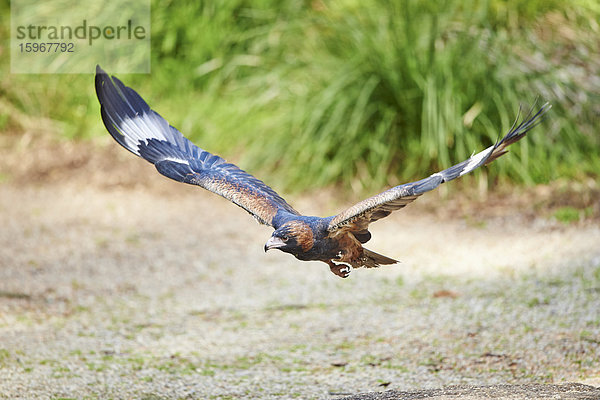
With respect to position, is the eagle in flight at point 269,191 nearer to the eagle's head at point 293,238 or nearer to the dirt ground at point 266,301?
the eagle's head at point 293,238

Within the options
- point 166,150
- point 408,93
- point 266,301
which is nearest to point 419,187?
point 166,150

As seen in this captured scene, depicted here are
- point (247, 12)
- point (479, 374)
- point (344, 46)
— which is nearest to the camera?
point (479, 374)

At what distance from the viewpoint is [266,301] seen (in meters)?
4.89

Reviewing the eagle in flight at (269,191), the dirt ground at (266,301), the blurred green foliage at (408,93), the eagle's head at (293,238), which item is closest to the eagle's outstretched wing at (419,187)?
the eagle in flight at (269,191)

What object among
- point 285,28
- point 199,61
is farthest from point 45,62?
point 285,28

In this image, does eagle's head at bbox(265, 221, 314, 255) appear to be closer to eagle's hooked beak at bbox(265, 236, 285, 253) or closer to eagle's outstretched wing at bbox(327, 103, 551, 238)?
eagle's hooked beak at bbox(265, 236, 285, 253)

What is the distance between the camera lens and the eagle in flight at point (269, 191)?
275 centimetres

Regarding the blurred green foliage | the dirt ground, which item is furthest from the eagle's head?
the blurred green foliage

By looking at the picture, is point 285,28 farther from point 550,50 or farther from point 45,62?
point 45,62

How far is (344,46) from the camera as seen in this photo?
23.5ft

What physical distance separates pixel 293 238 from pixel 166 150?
1058 mm

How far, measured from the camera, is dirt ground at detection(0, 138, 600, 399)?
3.68m

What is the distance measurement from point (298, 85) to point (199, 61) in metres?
1.52

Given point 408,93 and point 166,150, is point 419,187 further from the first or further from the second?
point 408,93
